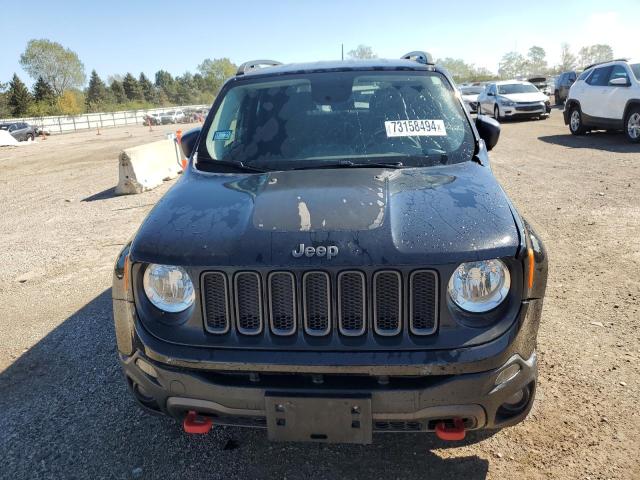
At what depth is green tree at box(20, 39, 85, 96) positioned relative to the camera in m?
94.8

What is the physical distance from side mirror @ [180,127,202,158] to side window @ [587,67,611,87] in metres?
13.5

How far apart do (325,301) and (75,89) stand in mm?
110105

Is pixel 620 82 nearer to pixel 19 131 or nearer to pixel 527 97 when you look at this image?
pixel 527 97

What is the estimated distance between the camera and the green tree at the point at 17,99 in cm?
7381

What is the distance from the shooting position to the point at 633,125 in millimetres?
13133

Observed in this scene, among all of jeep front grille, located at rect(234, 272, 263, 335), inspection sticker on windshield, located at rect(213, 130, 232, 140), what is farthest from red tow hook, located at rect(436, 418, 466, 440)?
inspection sticker on windshield, located at rect(213, 130, 232, 140)

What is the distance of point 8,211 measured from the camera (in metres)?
10.1

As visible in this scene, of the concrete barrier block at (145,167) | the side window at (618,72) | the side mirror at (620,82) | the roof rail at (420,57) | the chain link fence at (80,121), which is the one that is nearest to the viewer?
the roof rail at (420,57)

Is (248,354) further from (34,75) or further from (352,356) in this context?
(34,75)

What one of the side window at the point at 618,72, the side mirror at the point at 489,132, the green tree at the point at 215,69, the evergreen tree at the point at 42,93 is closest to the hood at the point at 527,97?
the side window at the point at 618,72

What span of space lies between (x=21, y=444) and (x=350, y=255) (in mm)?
2253

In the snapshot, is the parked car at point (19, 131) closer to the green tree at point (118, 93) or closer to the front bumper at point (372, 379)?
the front bumper at point (372, 379)

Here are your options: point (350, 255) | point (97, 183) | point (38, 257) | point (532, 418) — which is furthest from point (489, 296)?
point (97, 183)

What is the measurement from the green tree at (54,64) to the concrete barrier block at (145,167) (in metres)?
94.0
